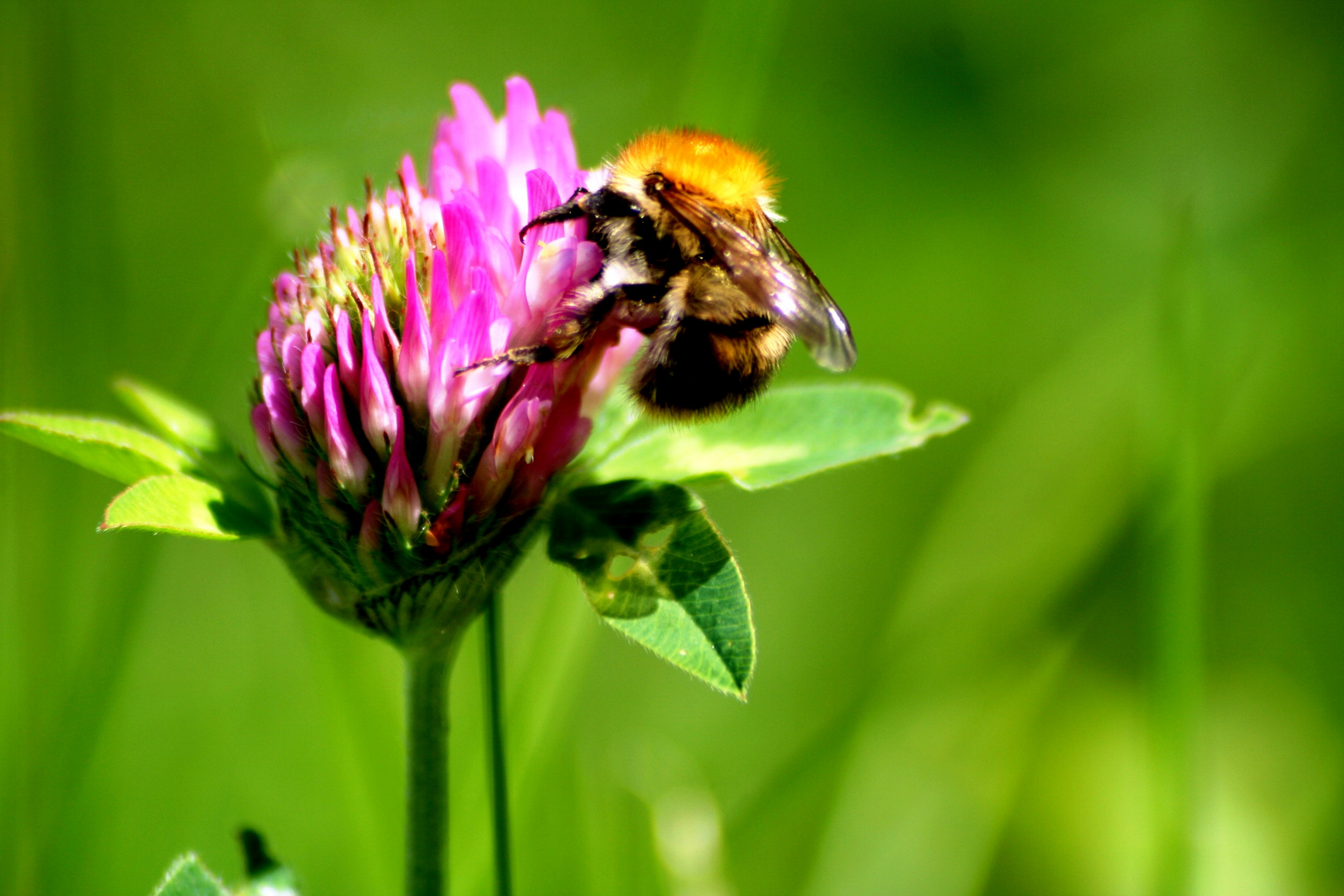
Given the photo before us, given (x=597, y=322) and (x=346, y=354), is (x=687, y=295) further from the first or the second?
(x=346, y=354)

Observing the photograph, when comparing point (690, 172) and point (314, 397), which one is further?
point (690, 172)

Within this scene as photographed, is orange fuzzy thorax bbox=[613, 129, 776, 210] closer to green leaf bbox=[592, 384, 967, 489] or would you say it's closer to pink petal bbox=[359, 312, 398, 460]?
green leaf bbox=[592, 384, 967, 489]

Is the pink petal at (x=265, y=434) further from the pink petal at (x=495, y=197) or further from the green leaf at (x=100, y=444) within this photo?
the pink petal at (x=495, y=197)

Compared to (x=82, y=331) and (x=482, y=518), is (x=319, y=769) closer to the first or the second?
(x=82, y=331)

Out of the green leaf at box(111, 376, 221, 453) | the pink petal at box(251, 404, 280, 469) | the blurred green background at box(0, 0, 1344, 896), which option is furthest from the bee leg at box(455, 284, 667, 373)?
the blurred green background at box(0, 0, 1344, 896)

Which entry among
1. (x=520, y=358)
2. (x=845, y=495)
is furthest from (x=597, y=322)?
(x=845, y=495)

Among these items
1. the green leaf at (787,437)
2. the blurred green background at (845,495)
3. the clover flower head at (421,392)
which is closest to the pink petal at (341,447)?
the clover flower head at (421,392)
